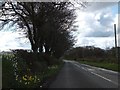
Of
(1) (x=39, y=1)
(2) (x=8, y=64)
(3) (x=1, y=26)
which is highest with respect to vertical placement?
(1) (x=39, y=1)

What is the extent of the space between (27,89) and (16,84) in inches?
22.7

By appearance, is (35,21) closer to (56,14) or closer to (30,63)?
(56,14)

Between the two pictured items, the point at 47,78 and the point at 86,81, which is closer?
the point at 86,81

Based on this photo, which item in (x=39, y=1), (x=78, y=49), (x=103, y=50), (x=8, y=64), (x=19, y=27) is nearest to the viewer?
(x=8, y=64)

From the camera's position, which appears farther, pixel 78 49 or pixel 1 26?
pixel 78 49

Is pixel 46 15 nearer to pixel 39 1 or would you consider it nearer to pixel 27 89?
pixel 39 1

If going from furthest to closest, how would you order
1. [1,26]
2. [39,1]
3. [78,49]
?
1. [78,49]
2. [1,26]
3. [39,1]

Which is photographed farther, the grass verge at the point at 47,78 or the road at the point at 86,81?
the grass verge at the point at 47,78

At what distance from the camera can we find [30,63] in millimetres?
27453

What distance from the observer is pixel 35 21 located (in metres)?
39.2

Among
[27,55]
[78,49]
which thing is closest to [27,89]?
[27,55]

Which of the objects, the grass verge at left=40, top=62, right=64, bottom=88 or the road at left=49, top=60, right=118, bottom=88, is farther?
the grass verge at left=40, top=62, right=64, bottom=88

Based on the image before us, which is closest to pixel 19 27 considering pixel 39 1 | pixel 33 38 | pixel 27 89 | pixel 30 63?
pixel 33 38

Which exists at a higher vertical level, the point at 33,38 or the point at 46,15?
the point at 46,15
